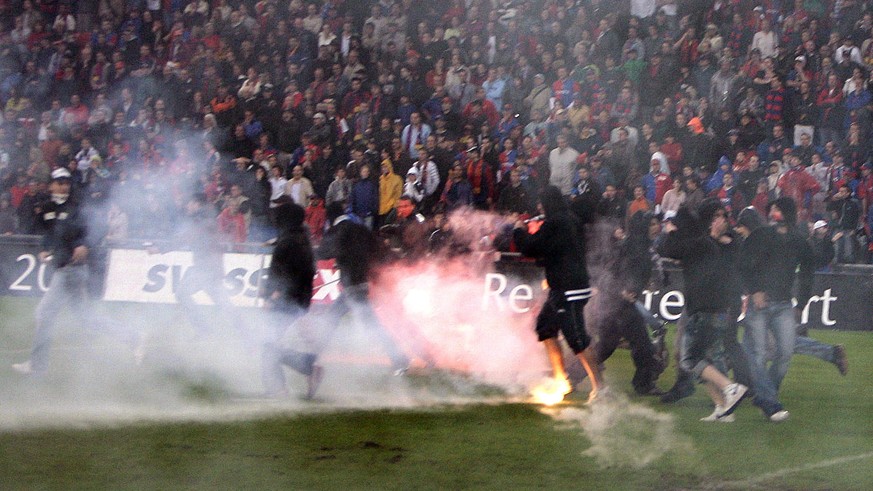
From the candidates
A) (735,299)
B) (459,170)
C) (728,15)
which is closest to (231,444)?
(735,299)

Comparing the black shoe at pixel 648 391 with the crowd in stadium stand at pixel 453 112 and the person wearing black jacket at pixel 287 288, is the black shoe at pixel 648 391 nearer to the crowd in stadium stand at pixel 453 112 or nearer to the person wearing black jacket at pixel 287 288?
the person wearing black jacket at pixel 287 288

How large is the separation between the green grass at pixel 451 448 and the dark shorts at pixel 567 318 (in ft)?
1.88

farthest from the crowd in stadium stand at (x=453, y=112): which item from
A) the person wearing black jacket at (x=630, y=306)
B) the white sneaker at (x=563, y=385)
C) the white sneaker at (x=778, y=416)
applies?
the white sneaker at (x=563, y=385)

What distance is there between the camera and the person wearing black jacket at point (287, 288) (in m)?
9.10

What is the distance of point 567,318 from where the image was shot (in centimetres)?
912

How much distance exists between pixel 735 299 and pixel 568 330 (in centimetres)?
131

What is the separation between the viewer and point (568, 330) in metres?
9.12

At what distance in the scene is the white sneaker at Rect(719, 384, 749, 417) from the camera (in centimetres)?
856

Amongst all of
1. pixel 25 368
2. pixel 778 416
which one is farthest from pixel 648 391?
pixel 25 368

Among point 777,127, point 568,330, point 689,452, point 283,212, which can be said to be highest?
point 777,127

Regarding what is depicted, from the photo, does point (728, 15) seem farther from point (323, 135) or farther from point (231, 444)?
point (231, 444)

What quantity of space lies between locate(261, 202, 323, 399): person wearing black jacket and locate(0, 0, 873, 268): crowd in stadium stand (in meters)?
5.47

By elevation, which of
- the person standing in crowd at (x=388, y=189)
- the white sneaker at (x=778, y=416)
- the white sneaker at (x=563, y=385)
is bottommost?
the white sneaker at (x=778, y=416)

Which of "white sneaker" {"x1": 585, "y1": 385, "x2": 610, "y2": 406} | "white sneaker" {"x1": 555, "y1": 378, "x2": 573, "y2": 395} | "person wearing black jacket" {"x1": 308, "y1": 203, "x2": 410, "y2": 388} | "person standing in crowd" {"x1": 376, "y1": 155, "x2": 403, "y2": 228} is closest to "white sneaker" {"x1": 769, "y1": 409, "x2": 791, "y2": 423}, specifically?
"white sneaker" {"x1": 585, "y1": 385, "x2": 610, "y2": 406}
